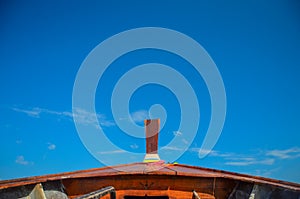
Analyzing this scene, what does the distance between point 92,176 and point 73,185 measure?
527 millimetres

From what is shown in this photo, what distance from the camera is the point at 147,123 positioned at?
9.03 m

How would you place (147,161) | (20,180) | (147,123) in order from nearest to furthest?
(20,180), (147,161), (147,123)

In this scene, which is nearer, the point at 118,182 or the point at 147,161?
the point at 118,182

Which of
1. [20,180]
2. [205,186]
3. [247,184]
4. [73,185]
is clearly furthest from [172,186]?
[20,180]

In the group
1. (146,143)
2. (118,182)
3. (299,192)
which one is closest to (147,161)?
(146,143)

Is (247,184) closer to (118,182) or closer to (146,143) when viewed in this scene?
(118,182)

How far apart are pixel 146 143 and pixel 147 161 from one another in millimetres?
702

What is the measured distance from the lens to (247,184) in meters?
5.57

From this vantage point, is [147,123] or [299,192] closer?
[299,192]

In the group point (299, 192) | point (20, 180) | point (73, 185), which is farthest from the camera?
point (73, 185)

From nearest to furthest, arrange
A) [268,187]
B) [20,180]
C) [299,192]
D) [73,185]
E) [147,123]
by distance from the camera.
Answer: [299,192] → [268,187] → [20,180] → [73,185] → [147,123]

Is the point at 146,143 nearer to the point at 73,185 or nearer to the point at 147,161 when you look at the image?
the point at 147,161

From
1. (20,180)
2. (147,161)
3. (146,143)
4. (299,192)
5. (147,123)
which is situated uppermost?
(147,123)

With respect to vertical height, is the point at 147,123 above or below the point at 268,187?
above
